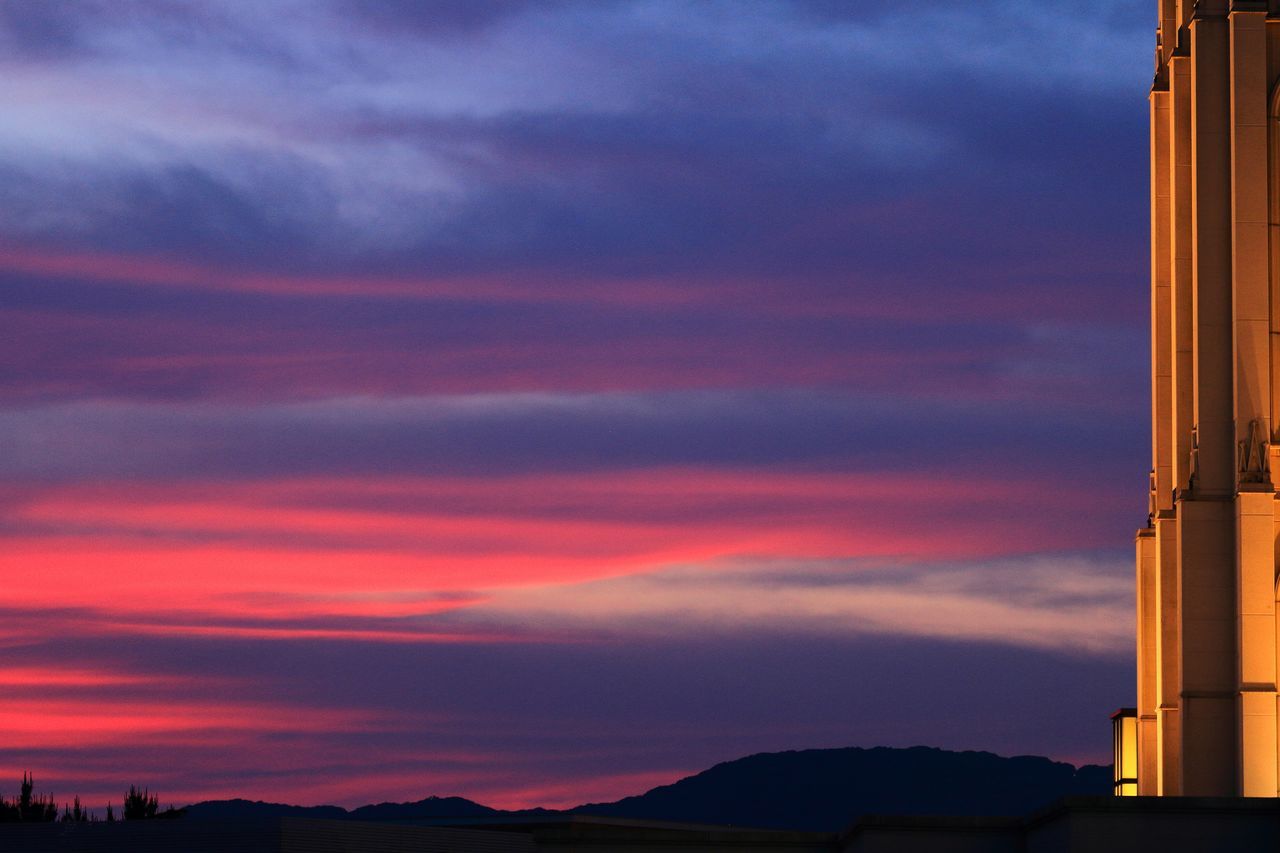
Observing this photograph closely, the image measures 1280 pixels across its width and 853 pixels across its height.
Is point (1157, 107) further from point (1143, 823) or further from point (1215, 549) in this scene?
point (1143, 823)

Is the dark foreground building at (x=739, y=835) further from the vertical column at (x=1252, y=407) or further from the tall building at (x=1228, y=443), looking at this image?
the tall building at (x=1228, y=443)

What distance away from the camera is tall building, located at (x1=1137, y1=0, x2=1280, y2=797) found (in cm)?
6041

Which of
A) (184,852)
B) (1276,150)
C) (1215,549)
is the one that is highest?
(1276,150)

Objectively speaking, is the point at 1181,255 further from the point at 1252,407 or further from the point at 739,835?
the point at 739,835

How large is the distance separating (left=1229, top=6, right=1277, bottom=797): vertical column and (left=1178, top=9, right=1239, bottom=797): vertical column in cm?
56

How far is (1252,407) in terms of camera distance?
61.2 metres

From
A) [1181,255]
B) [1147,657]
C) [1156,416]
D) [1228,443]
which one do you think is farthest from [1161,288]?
[1147,657]

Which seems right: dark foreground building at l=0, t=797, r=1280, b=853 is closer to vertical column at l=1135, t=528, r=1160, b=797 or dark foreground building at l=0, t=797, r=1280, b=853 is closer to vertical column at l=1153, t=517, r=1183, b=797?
vertical column at l=1153, t=517, r=1183, b=797

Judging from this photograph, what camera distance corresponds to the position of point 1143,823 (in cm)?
5162

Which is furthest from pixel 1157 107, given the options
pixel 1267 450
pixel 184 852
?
pixel 184 852


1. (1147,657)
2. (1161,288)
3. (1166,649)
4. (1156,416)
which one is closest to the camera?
(1166,649)

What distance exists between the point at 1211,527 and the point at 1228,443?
2266 millimetres

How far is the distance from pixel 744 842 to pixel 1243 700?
13295 mm

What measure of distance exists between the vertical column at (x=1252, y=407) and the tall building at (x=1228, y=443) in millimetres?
36
